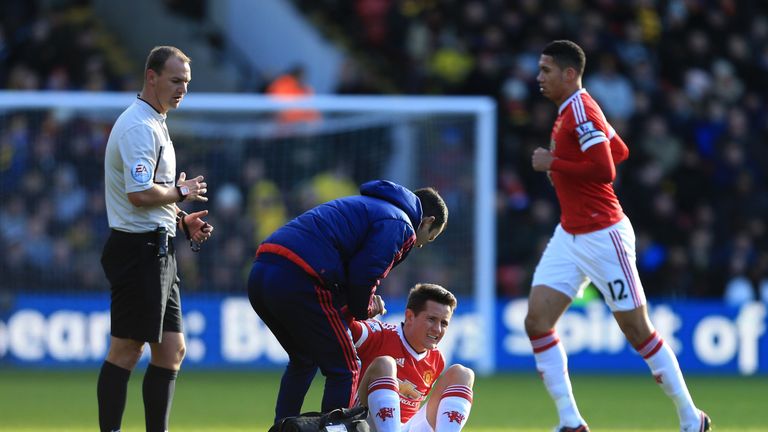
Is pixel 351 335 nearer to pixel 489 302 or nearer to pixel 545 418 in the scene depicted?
pixel 545 418

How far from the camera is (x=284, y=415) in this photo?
23.1 ft

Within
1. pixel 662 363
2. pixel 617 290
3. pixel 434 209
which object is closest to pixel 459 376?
pixel 434 209

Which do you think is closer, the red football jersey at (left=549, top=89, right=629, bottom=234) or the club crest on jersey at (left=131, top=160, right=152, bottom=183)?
the club crest on jersey at (left=131, top=160, right=152, bottom=183)

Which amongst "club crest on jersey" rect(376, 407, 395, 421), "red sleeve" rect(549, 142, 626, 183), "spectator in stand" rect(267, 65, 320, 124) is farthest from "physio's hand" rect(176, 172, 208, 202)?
"spectator in stand" rect(267, 65, 320, 124)

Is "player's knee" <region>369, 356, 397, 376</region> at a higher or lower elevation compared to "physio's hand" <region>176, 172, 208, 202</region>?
lower

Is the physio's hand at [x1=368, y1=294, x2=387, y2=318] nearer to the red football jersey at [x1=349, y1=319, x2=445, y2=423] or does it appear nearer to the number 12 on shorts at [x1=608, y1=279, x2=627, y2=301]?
the red football jersey at [x1=349, y1=319, x2=445, y2=423]

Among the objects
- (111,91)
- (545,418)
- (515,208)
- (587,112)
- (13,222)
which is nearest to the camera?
(587,112)

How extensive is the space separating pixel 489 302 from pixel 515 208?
2336 mm

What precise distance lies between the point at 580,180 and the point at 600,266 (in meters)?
0.53

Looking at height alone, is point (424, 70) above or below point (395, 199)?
above

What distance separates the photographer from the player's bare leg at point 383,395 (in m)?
6.95

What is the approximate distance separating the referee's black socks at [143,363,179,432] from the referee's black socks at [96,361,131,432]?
21cm

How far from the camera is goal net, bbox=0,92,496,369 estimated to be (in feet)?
46.9

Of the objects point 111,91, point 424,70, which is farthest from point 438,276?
point 111,91
